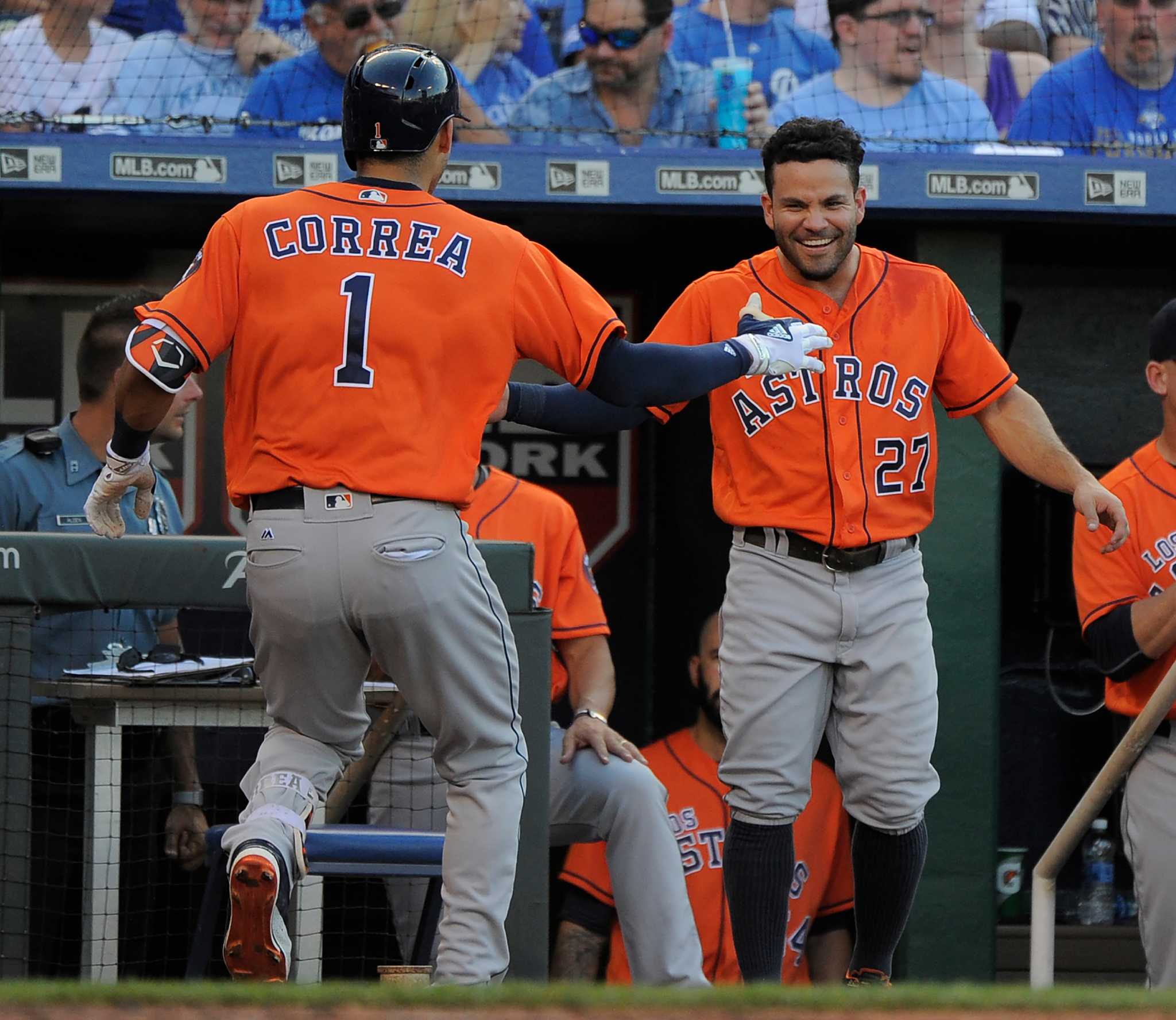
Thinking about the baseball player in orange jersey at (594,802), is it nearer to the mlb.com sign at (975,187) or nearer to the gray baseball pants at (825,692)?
the gray baseball pants at (825,692)

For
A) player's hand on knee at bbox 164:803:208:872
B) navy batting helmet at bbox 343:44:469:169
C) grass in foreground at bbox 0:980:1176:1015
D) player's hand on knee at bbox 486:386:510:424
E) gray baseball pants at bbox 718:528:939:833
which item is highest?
navy batting helmet at bbox 343:44:469:169

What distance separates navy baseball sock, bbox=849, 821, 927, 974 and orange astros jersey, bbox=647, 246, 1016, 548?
561mm

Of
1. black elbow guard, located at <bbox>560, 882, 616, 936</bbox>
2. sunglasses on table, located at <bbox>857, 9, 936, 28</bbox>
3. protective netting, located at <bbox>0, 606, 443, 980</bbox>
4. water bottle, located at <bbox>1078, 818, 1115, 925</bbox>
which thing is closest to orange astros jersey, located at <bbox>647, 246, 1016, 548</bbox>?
protective netting, located at <bbox>0, 606, 443, 980</bbox>

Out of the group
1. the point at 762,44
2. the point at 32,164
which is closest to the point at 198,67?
the point at 32,164

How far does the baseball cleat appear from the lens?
2.41 m

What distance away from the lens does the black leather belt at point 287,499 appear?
2.60 metres

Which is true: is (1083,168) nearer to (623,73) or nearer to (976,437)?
(976,437)

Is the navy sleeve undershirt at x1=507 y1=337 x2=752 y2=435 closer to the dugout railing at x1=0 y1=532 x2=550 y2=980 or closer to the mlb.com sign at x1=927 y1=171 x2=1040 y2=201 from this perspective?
the dugout railing at x1=0 y1=532 x2=550 y2=980

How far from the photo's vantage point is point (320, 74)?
199 inches

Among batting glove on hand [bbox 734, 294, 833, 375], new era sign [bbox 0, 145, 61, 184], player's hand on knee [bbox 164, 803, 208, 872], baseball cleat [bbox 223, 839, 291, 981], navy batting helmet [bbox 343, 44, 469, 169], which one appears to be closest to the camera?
baseball cleat [bbox 223, 839, 291, 981]

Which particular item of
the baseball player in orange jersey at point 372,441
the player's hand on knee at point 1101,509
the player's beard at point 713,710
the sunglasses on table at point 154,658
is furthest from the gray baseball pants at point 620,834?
the player's hand on knee at point 1101,509

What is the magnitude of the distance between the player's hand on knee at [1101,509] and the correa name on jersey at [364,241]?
1291mm

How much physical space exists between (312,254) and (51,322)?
332 cm

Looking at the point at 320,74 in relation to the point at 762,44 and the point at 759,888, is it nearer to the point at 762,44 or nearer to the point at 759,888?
the point at 762,44
